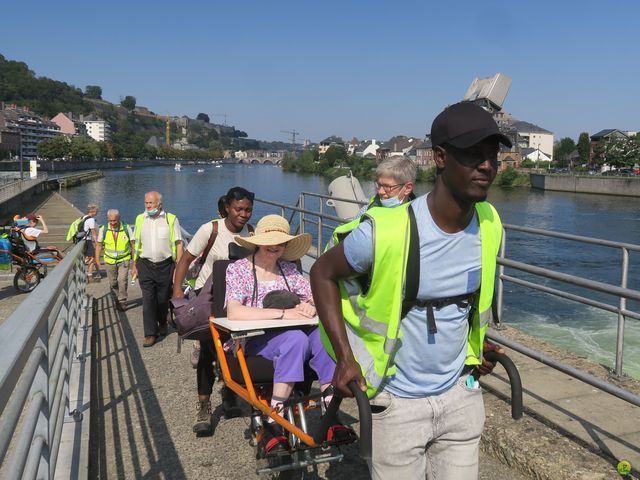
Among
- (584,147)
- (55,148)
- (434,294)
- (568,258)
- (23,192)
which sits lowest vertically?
(568,258)

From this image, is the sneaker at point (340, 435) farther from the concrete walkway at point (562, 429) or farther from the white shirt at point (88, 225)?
the white shirt at point (88, 225)

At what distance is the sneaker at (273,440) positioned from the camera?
3.44 meters

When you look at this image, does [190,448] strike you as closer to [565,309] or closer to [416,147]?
[565,309]

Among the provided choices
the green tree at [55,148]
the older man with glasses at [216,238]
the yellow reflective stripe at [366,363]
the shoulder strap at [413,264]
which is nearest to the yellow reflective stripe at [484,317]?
the shoulder strap at [413,264]

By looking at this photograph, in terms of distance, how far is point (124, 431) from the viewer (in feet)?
14.4

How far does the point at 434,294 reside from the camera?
2.12 m

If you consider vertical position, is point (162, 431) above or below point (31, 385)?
below

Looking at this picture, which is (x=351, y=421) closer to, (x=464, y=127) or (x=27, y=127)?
(x=464, y=127)

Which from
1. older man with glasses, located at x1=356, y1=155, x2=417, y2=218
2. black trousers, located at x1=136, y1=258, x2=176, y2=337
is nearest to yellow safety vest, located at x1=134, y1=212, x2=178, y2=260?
black trousers, located at x1=136, y1=258, x2=176, y2=337

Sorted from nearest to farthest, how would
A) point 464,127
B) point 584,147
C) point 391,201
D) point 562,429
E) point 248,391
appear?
point 464,127 < point 248,391 < point 562,429 < point 391,201 < point 584,147

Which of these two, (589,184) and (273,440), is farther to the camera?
(589,184)

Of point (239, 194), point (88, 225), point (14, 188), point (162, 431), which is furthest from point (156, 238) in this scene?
point (14, 188)

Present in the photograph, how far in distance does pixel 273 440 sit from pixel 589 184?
7247cm

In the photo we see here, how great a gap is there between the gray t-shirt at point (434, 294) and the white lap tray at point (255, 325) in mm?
1468
